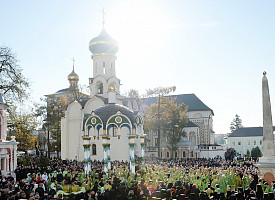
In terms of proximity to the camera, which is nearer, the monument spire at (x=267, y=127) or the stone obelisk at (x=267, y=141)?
the stone obelisk at (x=267, y=141)

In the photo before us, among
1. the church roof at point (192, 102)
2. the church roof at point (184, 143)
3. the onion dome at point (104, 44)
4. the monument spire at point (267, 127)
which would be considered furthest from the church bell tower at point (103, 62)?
the monument spire at point (267, 127)

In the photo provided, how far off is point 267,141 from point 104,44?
27.7 meters

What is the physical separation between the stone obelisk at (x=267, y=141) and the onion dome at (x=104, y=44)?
26.3 meters

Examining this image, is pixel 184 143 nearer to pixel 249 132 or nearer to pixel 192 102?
pixel 192 102

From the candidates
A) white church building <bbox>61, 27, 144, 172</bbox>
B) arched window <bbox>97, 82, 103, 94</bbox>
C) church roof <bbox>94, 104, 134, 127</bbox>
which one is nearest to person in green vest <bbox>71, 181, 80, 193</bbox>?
church roof <bbox>94, 104, 134, 127</bbox>

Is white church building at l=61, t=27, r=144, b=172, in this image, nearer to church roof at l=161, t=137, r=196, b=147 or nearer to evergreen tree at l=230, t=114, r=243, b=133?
church roof at l=161, t=137, r=196, b=147

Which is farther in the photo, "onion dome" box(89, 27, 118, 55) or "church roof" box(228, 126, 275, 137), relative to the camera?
"church roof" box(228, 126, 275, 137)

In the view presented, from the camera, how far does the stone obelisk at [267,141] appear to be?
1540 cm

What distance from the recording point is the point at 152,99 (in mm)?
60156

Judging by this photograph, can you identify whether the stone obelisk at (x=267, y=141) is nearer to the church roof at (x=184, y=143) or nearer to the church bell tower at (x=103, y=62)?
the church bell tower at (x=103, y=62)

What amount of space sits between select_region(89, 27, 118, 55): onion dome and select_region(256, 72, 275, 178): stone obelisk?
26332 millimetres

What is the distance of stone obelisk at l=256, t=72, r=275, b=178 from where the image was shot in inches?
A: 606

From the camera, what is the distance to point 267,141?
15.8m

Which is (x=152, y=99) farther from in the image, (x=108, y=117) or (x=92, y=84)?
(x=108, y=117)
